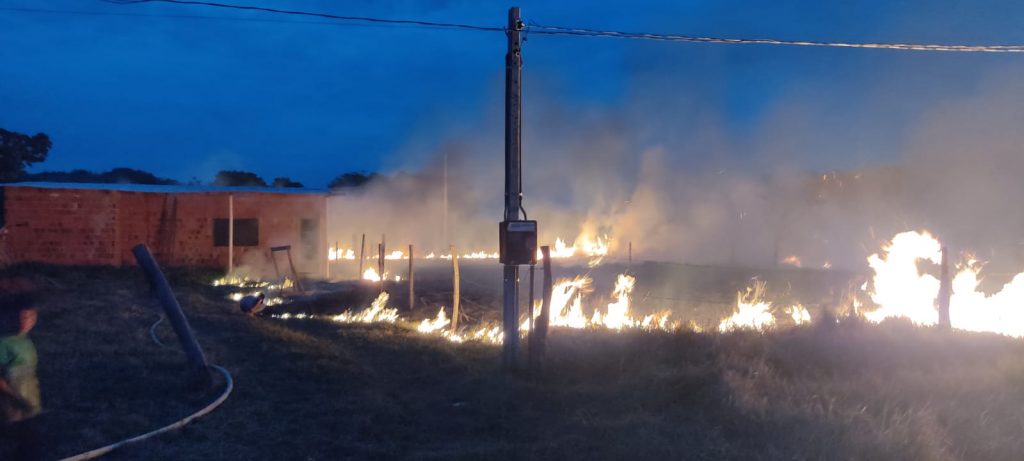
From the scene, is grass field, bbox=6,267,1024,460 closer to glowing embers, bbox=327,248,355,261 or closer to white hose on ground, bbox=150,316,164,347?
white hose on ground, bbox=150,316,164,347

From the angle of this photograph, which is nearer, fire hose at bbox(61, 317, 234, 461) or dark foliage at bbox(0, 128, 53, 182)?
fire hose at bbox(61, 317, 234, 461)

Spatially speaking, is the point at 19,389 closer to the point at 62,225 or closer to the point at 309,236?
the point at 62,225

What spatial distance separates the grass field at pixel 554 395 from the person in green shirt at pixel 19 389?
53 centimetres

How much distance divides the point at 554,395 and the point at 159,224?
59.3ft

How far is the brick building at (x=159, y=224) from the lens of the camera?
21.4m

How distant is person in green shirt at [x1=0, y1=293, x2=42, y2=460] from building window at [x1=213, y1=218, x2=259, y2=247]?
63.5 feet

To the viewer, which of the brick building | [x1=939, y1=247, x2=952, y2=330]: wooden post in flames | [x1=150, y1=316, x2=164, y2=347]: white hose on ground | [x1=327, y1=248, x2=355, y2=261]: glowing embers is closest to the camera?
[x1=150, y1=316, x2=164, y2=347]: white hose on ground

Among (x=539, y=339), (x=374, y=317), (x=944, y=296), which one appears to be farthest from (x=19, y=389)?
(x=944, y=296)

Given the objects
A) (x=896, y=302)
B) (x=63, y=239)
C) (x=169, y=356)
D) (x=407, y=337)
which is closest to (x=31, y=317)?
(x=169, y=356)

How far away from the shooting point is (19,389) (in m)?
5.78

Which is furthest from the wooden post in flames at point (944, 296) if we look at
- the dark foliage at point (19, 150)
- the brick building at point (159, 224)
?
the dark foliage at point (19, 150)

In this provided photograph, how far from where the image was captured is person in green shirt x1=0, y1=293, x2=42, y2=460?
18.8 feet

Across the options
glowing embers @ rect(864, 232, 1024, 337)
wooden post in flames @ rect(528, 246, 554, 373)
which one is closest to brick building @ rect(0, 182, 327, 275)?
wooden post in flames @ rect(528, 246, 554, 373)

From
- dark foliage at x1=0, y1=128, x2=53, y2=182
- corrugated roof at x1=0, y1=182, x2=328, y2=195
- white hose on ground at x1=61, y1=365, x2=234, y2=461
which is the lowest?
white hose on ground at x1=61, y1=365, x2=234, y2=461
